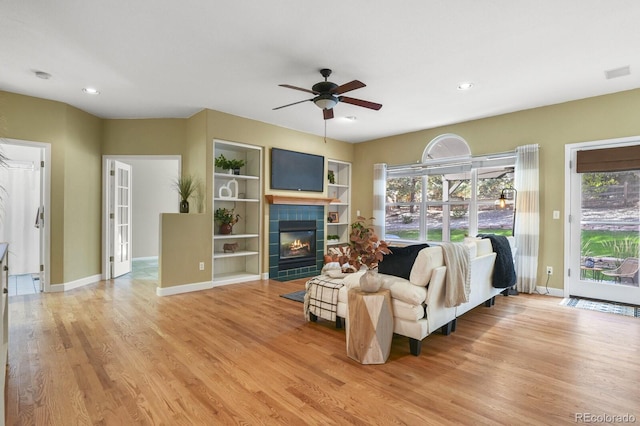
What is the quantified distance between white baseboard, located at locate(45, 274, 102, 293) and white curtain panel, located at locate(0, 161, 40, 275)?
1.67m

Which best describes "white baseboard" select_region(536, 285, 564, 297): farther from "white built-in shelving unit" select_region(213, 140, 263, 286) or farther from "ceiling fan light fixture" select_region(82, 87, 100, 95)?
"ceiling fan light fixture" select_region(82, 87, 100, 95)

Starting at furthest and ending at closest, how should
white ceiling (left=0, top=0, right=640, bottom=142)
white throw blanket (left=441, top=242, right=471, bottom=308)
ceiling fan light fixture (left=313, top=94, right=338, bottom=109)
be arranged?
ceiling fan light fixture (left=313, top=94, right=338, bottom=109)
white throw blanket (left=441, top=242, right=471, bottom=308)
white ceiling (left=0, top=0, right=640, bottom=142)

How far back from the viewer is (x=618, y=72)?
3.61 metres

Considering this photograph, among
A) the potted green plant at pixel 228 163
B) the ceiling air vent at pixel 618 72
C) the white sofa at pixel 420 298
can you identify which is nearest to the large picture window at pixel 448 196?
the ceiling air vent at pixel 618 72

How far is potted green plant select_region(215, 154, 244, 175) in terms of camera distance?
529 centimetres

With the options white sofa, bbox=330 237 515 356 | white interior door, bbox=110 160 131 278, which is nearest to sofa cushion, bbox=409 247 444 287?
white sofa, bbox=330 237 515 356

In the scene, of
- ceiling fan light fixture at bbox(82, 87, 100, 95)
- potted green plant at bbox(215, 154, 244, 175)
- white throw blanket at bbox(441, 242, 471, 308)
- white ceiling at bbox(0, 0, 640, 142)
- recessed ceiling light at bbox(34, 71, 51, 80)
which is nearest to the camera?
white ceiling at bbox(0, 0, 640, 142)

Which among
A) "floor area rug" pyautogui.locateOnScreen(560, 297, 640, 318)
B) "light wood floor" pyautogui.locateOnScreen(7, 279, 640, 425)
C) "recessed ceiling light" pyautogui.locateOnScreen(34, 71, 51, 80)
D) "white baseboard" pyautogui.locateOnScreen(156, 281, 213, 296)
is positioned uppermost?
"recessed ceiling light" pyautogui.locateOnScreen(34, 71, 51, 80)

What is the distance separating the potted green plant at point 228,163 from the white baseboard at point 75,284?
9.11 ft

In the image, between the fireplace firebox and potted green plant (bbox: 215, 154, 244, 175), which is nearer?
potted green plant (bbox: 215, 154, 244, 175)

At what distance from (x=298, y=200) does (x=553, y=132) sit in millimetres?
4115

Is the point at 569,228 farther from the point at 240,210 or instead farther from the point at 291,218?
the point at 240,210

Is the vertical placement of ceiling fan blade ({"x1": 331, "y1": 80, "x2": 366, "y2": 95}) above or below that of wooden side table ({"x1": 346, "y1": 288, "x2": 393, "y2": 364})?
above

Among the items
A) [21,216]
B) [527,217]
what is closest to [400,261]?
[527,217]
